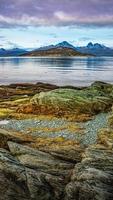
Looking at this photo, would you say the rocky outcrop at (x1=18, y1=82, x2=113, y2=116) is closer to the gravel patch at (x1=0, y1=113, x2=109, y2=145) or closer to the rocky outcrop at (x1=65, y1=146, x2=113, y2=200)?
the gravel patch at (x1=0, y1=113, x2=109, y2=145)

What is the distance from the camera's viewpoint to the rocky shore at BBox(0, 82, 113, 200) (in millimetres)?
23516

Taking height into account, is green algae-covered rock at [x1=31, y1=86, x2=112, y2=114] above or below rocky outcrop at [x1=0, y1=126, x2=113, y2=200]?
above

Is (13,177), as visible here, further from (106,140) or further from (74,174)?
(106,140)

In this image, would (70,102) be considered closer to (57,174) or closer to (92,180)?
(57,174)

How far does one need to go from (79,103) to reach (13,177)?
58.4 feet

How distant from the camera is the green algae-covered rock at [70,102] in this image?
40531mm

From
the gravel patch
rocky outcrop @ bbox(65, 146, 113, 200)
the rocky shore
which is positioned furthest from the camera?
the gravel patch

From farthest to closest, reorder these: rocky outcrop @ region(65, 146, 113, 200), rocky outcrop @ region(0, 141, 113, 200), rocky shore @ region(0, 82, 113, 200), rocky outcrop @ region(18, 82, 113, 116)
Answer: rocky outcrop @ region(18, 82, 113, 116), rocky shore @ region(0, 82, 113, 200), rocky outcrop @ region(0, 141, 113, 200), rocky outcrop @ region(65, 146, 113, 200)

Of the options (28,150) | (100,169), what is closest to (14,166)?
(28,150)

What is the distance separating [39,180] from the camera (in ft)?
79.7

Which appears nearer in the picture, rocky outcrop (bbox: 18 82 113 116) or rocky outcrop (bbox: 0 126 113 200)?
rocky outcrop (bbox: 0 126 113 200)

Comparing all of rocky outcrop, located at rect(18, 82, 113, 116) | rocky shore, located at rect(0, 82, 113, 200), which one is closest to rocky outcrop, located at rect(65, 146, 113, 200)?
rocky shore, located at rect(0, 82, 113, 200)

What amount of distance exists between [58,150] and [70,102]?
14006 millimetres

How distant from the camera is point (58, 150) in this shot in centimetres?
2741
